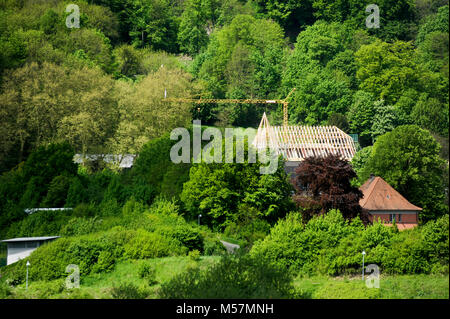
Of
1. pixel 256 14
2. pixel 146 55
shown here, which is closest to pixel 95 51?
pixel 146 55

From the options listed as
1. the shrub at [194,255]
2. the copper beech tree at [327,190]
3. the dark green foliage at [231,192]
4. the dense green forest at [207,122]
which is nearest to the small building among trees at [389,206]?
the dense green forest at [207,122]

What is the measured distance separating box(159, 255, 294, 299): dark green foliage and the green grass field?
1514 millimetres

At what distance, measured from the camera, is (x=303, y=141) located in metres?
70.8

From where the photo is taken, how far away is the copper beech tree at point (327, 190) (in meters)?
44.8

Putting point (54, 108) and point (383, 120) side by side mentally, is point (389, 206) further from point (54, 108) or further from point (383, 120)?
point (383, 120)

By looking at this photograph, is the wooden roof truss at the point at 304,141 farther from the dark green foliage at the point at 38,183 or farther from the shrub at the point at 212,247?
the shrub at the point at 212,247

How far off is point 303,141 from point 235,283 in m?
40.8

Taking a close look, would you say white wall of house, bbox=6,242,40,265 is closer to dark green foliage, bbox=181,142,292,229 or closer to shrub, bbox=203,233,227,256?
shrub, bbox=203,233,227,256

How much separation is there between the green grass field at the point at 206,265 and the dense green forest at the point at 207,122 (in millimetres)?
604

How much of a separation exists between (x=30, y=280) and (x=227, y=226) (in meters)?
11.8

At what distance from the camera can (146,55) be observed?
309 ft

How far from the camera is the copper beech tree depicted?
44.8 meters
